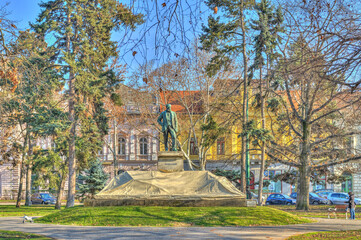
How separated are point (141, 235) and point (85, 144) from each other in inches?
663

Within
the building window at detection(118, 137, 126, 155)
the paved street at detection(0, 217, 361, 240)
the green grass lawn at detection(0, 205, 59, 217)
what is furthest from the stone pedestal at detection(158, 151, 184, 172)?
the building window at detection(118, 137, 126, 155)

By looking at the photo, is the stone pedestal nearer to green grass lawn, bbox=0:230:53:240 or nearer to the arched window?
green grass lawn, bbox=0:230:53:240

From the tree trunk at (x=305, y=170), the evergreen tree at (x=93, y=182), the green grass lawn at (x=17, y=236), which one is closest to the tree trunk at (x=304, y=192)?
the tree trunk at (x=305, y=170)

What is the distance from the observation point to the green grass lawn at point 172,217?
49.2 feet

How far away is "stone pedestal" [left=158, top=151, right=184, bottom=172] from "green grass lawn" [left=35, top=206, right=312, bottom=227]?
10.8 ft

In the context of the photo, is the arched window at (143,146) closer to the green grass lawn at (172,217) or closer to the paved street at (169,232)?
the green grass lawn at (172,217)

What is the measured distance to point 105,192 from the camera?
59.4 feet

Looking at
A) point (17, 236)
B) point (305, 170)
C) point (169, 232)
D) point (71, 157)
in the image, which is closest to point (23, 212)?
point (71, 157)

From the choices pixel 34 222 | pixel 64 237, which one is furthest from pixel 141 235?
pixel 34 222

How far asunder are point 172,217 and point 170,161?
183 inches

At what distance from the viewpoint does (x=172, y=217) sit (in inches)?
609

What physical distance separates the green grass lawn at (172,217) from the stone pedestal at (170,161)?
Result: 3.29 meters

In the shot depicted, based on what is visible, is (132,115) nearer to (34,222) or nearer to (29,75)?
(34,222)

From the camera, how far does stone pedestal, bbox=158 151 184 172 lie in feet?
64.6
